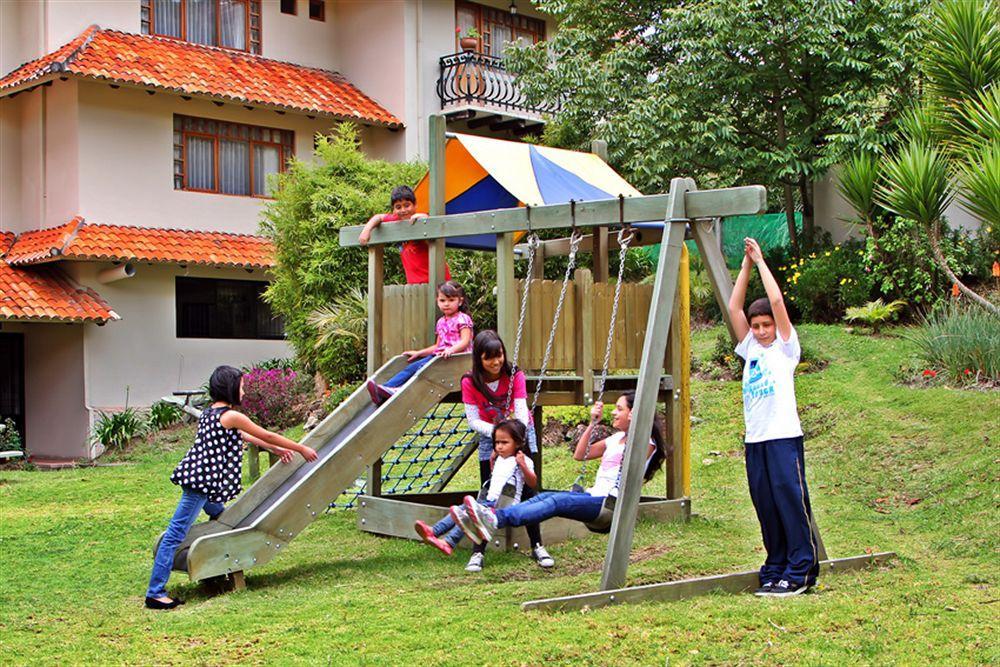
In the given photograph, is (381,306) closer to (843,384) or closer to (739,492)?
(739,492)

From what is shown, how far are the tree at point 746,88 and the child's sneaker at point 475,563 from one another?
1242cm

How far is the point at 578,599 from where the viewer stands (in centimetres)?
739

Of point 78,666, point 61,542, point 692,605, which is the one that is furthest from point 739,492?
point 78,666

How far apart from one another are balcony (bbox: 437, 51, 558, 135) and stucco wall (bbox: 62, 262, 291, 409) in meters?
5.61

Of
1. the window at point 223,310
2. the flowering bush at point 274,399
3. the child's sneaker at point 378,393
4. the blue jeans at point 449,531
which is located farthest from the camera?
the window at point 223,310

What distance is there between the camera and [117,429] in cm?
2150

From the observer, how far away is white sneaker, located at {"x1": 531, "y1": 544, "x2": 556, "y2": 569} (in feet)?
29.5

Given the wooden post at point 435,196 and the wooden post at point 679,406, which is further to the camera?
the wooden post at point 679,406

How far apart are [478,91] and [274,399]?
927 centimetres

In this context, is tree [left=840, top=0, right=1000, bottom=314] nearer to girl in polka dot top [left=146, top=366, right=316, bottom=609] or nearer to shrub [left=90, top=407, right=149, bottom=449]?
girl in polka dot top [left=146, top=366, right=316, bottom=609]

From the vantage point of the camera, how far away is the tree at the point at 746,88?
2042cm

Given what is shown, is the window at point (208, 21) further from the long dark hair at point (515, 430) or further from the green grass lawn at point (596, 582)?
the long dark hair at point (515, 430)

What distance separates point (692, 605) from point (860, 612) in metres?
0.96

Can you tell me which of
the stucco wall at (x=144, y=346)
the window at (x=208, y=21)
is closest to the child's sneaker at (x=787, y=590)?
the stucco wall at (x=144, y=346)
